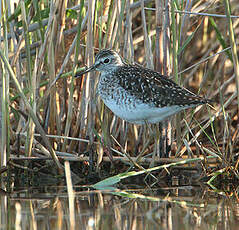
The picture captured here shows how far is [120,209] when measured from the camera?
4.39 metres

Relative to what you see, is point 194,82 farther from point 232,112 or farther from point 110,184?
point 110,184

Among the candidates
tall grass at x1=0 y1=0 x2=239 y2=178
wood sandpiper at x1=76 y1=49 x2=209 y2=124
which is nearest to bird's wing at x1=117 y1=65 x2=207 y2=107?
wood sandpiper at x1=76 y1=49 x2=209 y2=124

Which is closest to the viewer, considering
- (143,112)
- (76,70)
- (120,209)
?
(120,209)

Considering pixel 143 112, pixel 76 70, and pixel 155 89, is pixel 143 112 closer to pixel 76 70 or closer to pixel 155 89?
pixel 155 89

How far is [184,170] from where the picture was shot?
5.82m

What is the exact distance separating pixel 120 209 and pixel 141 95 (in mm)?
1372

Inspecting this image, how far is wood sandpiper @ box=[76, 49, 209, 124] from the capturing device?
17.0ft

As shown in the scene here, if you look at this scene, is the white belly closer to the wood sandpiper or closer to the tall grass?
the wood sandpiper

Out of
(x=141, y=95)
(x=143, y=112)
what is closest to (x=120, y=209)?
(x=143, y=112)

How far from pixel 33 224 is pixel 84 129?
202 cm

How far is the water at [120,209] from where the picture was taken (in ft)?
12.9

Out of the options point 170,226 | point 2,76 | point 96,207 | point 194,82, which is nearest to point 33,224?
point 96,207

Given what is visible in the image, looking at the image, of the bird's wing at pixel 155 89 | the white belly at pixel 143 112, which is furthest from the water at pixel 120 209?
the bird's wing at pixel 155 89

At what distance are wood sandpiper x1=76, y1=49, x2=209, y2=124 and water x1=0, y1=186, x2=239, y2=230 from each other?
755mm
